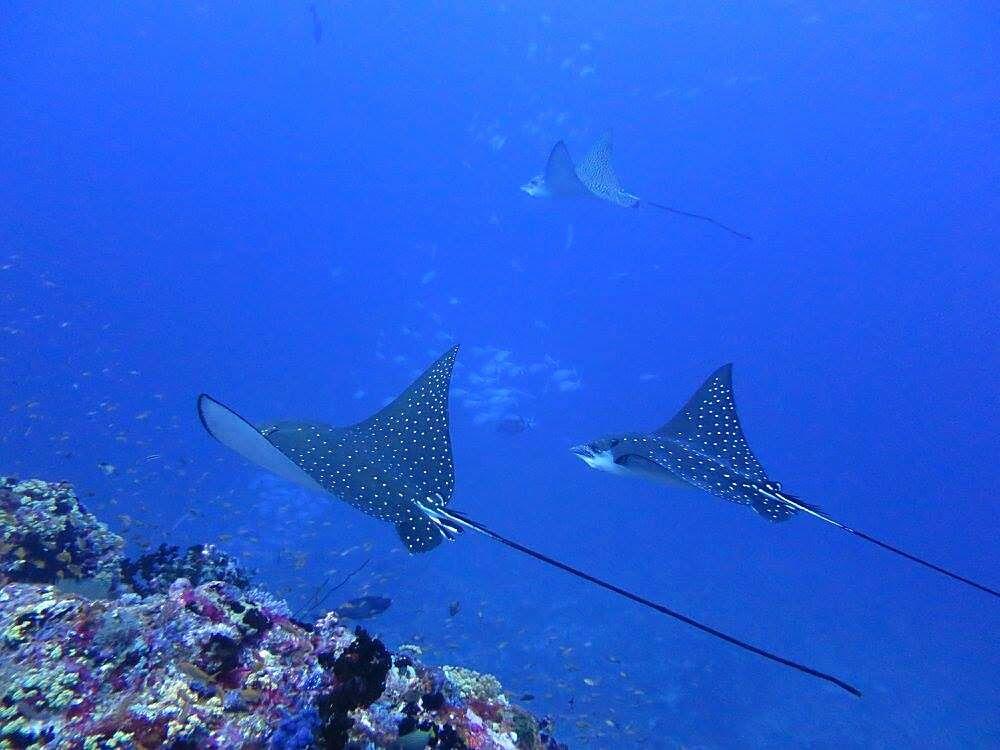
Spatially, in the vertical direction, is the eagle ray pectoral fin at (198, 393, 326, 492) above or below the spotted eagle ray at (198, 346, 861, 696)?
below

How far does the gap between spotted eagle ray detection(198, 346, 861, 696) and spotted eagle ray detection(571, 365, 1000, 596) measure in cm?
146

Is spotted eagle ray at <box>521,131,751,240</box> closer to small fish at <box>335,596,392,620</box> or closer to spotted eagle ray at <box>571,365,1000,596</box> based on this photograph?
spotted eagle ray at <box>571,365,1000,596</box>

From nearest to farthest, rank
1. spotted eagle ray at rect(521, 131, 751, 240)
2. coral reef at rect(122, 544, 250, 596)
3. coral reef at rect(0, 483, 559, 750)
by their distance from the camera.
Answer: coral reef at rect(0, 483, 559, 750) < coral reef at rect(122, 544, 250, 596) < spotted eagle ray at rect(521, 131, 751, 240)

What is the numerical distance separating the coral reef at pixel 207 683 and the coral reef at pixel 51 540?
2.11 metres

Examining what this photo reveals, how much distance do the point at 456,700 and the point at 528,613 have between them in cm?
1652

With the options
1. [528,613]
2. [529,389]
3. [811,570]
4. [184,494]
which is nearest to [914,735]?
[528,613]

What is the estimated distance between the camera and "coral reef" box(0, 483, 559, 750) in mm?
1969

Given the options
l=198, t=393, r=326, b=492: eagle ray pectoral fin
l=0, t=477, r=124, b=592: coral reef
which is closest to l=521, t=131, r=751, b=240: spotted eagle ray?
l=198, t=393, r=326, b=492: eagle ray pectoral fin

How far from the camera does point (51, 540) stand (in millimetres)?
4430

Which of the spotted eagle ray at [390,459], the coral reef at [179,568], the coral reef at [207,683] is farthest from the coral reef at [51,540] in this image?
the coral reef at [207,683]

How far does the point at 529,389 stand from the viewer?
33.9 m

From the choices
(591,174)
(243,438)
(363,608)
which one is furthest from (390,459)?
(591,174)

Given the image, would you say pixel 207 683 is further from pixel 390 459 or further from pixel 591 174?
pixel 591 174

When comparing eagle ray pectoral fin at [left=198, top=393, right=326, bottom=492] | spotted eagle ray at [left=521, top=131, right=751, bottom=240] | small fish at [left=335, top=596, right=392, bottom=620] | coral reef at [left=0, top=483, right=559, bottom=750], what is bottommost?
coral reef at [left=0, top=483, right=559, bottom=750]
